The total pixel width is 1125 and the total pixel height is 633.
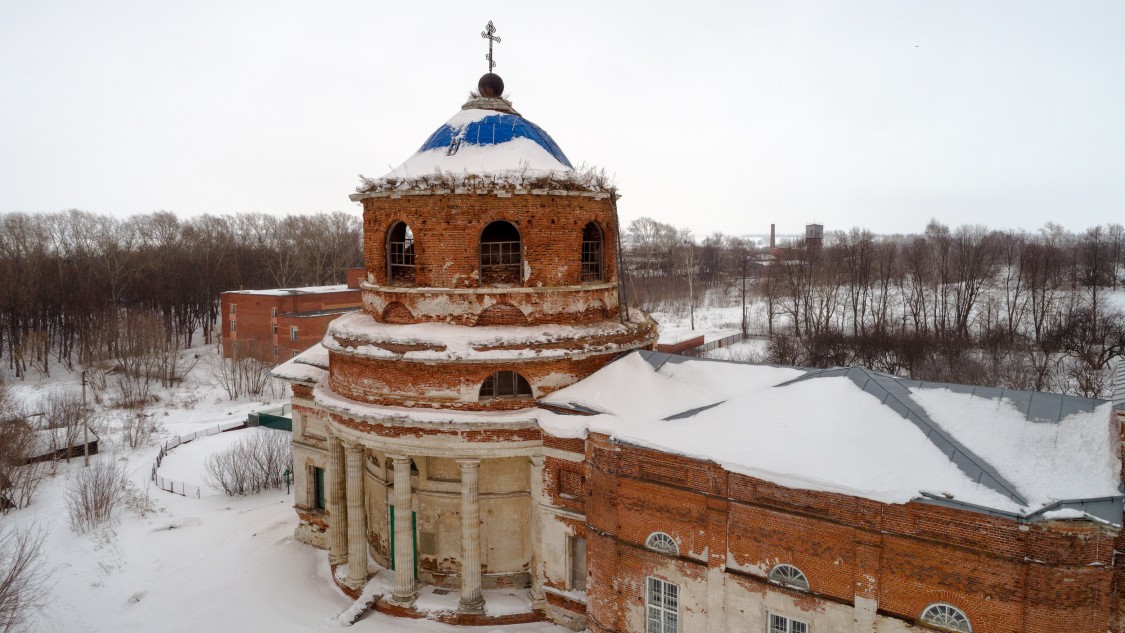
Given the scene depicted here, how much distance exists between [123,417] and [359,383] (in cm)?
3193

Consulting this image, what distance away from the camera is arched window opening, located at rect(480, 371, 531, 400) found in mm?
15609

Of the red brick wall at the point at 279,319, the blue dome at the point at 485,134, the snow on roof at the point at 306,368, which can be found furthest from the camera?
the red brick wall at the point at 279,319

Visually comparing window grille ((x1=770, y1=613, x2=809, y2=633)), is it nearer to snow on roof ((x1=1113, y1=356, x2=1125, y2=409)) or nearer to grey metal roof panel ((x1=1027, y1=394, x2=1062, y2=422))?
grey metal roof panel ((x1=1027, y1=394, x2=1062, y2=422))

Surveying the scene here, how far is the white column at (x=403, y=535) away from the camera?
15422 millimetres

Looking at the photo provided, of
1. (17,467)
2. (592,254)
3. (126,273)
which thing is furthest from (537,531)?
(126,273)

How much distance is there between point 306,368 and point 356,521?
18.5ft

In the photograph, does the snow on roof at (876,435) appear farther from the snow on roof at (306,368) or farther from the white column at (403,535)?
the snow on roof at (306,368)

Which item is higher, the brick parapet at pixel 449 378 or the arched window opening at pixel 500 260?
the arched window opening at pixel 500 260

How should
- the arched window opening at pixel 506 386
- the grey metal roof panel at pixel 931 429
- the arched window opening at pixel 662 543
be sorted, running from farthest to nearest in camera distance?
the arched window opening at pixel 506 386 → the arched window opening at pixel 662 543 → the grey metal roof panel at pixel 931 429

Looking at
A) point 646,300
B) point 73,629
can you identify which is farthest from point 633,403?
point 646,300

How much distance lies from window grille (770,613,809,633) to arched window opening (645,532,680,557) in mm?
2097

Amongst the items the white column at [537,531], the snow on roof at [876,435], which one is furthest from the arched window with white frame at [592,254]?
the white column at [537,531]

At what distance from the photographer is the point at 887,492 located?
1033 cm

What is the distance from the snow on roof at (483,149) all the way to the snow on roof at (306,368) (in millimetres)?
6771
